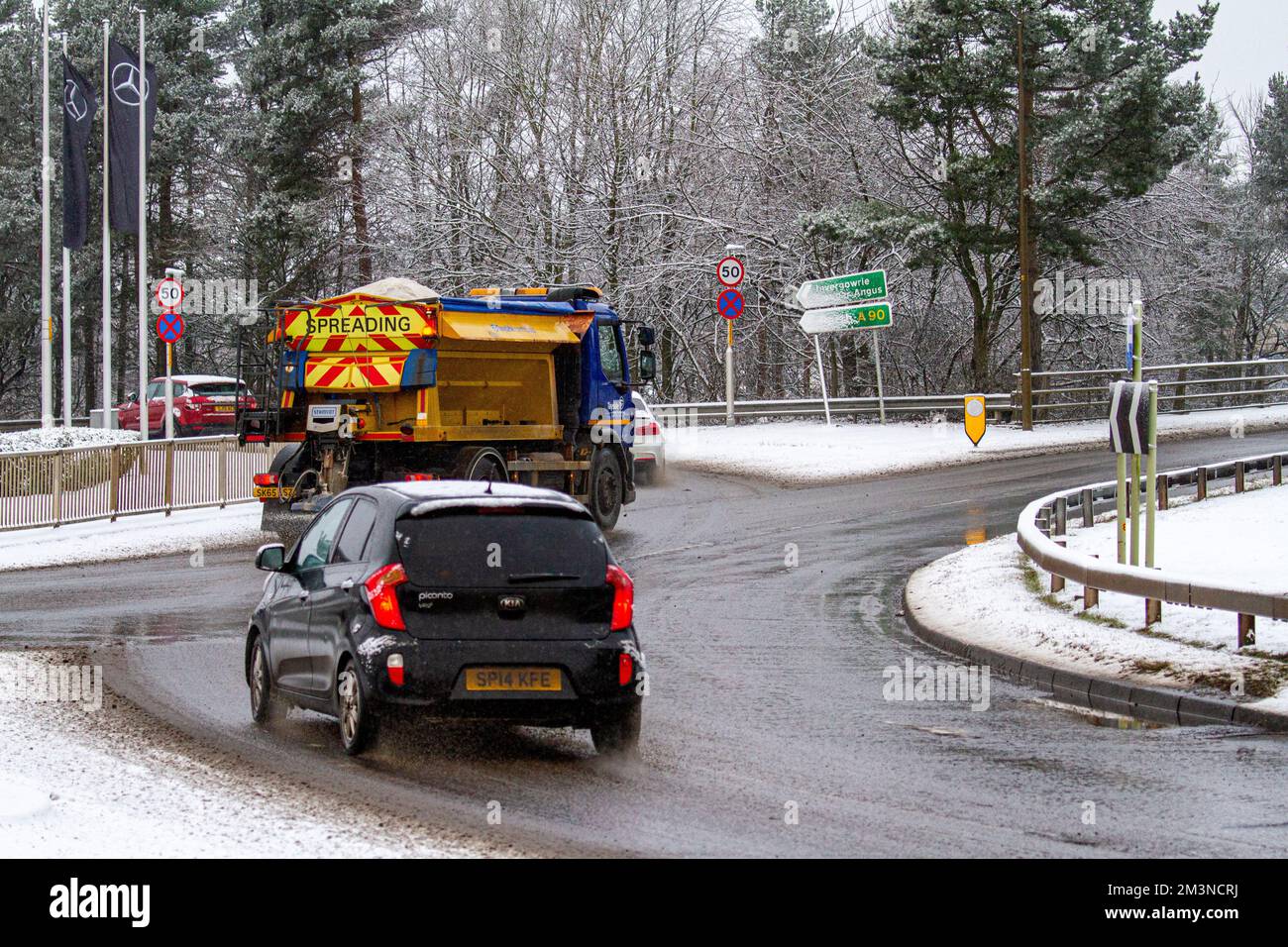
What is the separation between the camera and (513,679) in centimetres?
877

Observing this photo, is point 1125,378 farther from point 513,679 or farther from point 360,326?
point 513,679

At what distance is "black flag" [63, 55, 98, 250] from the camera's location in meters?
34.5

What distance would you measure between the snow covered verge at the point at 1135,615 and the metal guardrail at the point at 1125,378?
17107mm

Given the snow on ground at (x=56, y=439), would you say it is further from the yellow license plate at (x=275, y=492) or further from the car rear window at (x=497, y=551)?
the car rear window at (x=497, y=551)

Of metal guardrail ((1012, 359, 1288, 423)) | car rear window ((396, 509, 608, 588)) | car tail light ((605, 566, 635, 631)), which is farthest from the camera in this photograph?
metal guardrail ((1012, 359, 1288, 423))

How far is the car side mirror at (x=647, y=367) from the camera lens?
23.9 meters

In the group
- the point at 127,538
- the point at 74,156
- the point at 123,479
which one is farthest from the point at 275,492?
the point at 74,156

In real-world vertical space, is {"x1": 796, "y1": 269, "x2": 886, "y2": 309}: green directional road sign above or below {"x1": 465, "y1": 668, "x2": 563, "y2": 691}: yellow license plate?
above

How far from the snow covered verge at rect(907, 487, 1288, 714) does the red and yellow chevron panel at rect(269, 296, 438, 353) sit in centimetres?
696

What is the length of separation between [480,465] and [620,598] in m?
11.4

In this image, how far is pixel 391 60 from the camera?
52.3 m

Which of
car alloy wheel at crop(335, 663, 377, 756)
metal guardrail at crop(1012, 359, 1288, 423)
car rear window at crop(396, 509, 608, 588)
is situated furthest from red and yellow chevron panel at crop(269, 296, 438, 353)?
metal guardrail at crop(1012, 359, 1288, 423)

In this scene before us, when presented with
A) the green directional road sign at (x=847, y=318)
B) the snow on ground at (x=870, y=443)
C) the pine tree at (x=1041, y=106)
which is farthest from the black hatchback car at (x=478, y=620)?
the pine tree at (x=1041, y=106)

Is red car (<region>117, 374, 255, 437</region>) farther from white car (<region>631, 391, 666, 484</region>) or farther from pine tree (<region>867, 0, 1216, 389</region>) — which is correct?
pine tree (<region>867, 0, 1216, 389</region>)
